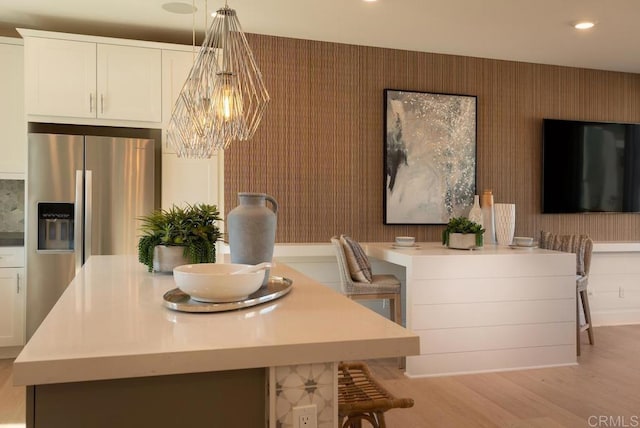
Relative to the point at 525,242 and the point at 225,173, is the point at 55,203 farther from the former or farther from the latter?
the point at 525,242

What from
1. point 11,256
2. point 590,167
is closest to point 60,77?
point 11,256

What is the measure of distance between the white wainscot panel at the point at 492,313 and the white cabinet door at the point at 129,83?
8.08ft

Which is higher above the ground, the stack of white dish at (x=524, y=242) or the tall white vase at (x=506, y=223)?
the tall white vase at (x=506, y=223)

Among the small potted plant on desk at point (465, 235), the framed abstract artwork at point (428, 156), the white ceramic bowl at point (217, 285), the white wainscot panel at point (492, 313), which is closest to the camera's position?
the white ceramic bowl at point (217, 285)

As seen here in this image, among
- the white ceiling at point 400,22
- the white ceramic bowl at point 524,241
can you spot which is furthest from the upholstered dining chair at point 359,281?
the white ceiling at point 400,22

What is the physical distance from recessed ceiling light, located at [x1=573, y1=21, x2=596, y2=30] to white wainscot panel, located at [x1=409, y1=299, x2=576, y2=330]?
2.04 metres

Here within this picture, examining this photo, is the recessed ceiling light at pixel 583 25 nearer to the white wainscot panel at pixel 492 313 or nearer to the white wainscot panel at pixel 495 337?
the white wainscot panel at pixel 492 313

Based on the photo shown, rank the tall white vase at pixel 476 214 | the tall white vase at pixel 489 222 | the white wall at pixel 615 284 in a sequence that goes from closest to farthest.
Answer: the tall white vase at pixel 476 214 → the tall white vase at pixel 489 222 → the white wall at pixel 615 284

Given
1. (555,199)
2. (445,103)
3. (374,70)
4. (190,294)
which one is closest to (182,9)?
(374,70)

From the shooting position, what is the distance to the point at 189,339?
1184 mm

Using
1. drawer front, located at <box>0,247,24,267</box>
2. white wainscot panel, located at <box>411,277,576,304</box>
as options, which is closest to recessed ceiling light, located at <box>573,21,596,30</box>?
white wainscot panel, located at <box>411,277,576,304</box>

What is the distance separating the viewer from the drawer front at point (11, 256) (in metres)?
3.85

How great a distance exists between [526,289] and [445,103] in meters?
1.90

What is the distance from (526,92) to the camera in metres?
4.98
